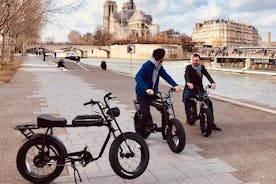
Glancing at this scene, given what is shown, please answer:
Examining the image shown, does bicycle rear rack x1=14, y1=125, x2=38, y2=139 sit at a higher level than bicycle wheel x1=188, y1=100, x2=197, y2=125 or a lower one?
higher

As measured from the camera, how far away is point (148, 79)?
6.30m

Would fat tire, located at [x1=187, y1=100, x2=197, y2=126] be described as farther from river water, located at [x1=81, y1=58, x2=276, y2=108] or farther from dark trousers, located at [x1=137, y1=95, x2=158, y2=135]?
river water, located at [x1=81, y1=58, x2=276, y2=108]

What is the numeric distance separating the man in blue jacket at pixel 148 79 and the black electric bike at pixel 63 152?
60.0 inches

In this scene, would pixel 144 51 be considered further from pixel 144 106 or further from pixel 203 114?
pixel 144 106

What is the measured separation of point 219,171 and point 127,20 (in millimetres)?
170747

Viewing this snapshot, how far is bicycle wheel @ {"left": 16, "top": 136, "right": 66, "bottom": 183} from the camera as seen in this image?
14.7 feet

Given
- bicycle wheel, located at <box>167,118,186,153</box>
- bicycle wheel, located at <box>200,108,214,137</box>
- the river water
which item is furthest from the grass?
bicycle wheel, located at <box>167,118,186,153</box>

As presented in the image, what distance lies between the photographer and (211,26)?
547ft

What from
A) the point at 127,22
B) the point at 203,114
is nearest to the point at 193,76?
the point at 203,114

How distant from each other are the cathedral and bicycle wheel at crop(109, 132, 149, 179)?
147 m

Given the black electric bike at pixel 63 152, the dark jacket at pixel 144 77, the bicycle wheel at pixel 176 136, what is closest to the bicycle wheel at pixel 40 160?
the black electric bike at pixel 63 152

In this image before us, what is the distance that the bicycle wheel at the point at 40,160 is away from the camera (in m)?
4.49

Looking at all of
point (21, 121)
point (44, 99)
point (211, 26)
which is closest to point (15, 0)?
point (44, 99)

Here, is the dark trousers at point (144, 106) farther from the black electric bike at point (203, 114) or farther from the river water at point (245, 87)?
the river water at point (245, 87)
